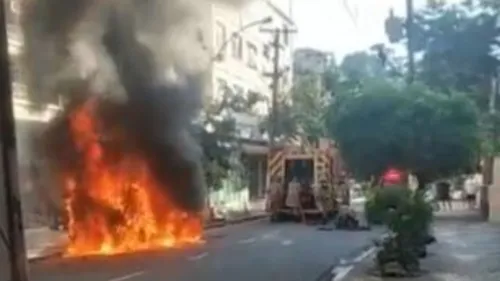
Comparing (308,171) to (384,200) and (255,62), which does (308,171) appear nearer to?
(384,200)

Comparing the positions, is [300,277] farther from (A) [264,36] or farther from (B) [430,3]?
(A) [264,36]

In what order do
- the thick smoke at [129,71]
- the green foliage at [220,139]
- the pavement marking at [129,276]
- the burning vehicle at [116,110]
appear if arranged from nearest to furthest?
the pavement marking at [129,276]
the thick smoke at [129,71]
the burning vehicle at [116,110]
the green foliage at [220,139]

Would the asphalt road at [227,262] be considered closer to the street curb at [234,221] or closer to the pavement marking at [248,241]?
the pavement marking at [248,241]

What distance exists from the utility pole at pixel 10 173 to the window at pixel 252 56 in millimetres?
47304

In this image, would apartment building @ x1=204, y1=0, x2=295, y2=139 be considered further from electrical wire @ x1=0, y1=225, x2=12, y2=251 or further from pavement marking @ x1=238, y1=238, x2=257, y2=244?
electrical wire @ x1=0, y1=225, x2=12, y2=251

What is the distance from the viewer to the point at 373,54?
133ft

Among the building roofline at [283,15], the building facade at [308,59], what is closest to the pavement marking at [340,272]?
the building roofline at [283,15]

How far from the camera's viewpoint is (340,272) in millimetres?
18266

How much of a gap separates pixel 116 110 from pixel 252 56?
3554 centimetres

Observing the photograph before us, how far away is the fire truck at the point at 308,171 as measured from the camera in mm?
38562

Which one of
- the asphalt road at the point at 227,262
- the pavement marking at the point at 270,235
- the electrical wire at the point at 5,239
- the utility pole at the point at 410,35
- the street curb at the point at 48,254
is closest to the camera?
the electrical wire at the point at 5,239

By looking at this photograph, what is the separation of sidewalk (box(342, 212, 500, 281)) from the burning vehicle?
241 inches

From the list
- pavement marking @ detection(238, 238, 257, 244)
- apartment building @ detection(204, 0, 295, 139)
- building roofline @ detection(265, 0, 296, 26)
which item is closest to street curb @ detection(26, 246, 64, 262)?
pavement marking @ detection(238, 238, 257, 244)

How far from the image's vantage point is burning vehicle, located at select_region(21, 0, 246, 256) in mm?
23312
